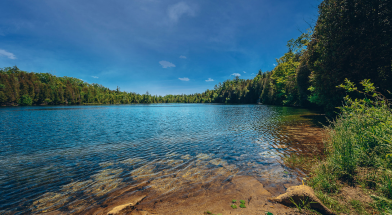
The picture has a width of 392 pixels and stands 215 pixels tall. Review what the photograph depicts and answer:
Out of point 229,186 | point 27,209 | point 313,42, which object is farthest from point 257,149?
point 313,42

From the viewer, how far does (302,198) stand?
4.21 metres

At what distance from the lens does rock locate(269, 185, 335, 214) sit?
386 centimetres

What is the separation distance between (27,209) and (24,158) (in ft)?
24.2

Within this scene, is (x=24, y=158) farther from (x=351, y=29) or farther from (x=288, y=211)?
(x=351, y=29)

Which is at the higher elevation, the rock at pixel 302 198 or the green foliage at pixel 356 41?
the green foliage at pixel 356 41

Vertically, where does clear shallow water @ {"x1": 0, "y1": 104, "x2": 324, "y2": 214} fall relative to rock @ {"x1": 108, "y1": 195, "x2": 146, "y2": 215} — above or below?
below

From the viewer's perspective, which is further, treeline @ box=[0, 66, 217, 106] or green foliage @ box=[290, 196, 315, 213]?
treeline @ box=[0, 66, 217, 106]

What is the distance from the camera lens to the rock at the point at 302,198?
Result: 386cm

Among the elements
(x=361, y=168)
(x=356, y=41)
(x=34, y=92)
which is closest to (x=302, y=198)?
(x=361, y=168)

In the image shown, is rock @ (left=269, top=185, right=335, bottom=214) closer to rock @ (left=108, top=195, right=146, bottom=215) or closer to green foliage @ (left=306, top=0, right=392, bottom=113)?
rock @ (left=108, top=195, right=146, bottom=215)

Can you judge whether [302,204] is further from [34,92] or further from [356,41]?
[34,92]

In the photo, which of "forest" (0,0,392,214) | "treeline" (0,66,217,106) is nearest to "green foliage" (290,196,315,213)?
"forest" (0,0,392,214)

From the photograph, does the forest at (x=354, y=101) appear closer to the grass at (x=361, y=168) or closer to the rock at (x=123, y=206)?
the grass at (x=361, y=168)

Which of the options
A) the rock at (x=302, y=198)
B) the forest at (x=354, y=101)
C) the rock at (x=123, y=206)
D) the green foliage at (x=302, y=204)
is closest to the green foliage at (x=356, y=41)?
the forest at (x=354, y=101)
